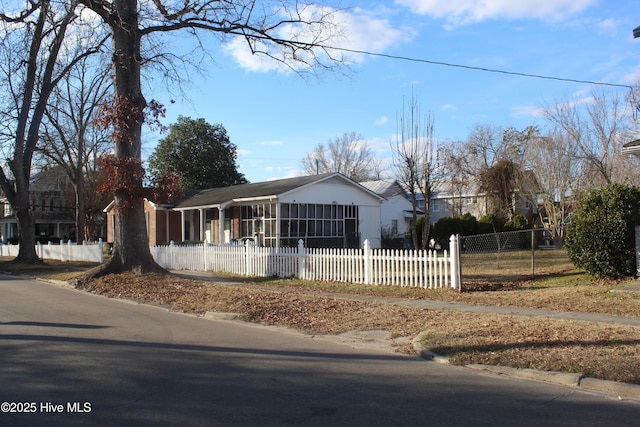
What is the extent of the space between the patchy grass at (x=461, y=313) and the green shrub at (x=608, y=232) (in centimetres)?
50

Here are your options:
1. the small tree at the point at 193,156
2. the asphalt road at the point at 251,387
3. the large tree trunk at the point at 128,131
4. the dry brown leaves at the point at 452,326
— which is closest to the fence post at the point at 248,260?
the large tree trunk at the point at 128,131

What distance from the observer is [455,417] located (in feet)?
16.0

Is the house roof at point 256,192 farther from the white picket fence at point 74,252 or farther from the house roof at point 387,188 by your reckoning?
the house roof at point 387,188

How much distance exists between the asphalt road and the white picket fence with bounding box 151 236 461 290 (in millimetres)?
5731

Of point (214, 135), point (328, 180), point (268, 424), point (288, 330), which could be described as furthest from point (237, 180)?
point (268, 424)

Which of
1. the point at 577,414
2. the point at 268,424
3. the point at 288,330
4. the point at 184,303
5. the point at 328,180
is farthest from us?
the point at 328,180

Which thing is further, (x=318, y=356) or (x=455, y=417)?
(x=318, y=356)

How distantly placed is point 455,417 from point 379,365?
2064 mm

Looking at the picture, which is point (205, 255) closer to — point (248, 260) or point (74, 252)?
point (248, 260)

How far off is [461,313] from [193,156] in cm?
4545

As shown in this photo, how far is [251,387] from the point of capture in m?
5.79

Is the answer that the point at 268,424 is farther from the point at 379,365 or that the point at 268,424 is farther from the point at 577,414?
the point at 577,414

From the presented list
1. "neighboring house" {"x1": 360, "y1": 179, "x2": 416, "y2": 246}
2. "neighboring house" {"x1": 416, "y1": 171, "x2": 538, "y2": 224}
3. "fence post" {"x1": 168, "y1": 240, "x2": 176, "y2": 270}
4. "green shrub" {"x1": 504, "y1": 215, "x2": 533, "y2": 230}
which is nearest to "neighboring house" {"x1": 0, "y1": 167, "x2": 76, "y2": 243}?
"neighboring house" {"x1": 360, "y1": 179, "x2": 416, "y2": 246}

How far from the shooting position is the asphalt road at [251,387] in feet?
16.0
